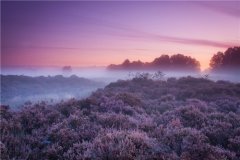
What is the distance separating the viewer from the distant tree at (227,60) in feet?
154

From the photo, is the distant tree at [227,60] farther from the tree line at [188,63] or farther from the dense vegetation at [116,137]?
the dense vegetation at [116,137]

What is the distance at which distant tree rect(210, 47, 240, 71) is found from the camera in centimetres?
4681

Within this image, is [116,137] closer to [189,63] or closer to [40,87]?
[40,87]

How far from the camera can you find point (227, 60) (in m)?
47.8

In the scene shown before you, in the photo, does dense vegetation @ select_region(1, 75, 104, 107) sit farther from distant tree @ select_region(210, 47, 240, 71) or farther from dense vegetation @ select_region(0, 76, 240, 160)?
dense vegetation @ select_region(0, 76, 240, 160)

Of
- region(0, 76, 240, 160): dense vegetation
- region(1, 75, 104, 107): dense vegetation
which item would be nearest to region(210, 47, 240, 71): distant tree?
region(1, 75, 104, 107): dense vegetation

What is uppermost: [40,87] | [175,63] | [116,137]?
[175,63]

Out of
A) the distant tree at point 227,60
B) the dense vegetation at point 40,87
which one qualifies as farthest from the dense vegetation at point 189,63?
the dense vegetation at point 40,87

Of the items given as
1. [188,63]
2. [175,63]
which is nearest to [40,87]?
[175,63]

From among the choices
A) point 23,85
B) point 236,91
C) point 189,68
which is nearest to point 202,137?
point 236,91

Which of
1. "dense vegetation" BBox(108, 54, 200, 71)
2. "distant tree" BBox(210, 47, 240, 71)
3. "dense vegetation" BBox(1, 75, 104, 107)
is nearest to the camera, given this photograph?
"dense vegetation" BBox(1, 75, 104, 107)

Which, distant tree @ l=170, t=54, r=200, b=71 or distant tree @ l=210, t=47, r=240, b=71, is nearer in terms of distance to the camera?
distant tree @ l=210, t=47, r=240, b=71

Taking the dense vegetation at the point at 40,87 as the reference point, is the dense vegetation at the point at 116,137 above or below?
above

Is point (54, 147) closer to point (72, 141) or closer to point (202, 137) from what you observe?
point (72, 141)
